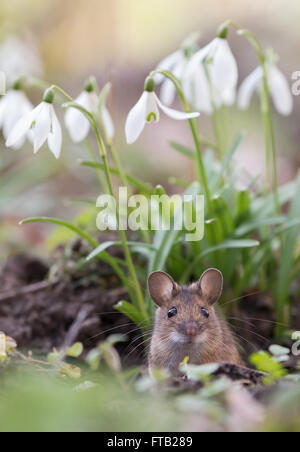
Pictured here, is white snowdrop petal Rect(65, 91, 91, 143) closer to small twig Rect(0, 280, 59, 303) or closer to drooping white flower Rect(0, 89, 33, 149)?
drooping white flower Rect(0, 89, 33, 149)

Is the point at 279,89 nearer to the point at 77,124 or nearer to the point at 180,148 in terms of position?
the point at 180,148

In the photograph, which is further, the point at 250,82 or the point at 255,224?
the point at 250,82

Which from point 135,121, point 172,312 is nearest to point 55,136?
point 135,121

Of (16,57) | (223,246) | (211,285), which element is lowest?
(211,285)

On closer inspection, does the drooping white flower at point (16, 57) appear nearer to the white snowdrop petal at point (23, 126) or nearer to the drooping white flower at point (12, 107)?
the drooping white flower at point (12, 107)

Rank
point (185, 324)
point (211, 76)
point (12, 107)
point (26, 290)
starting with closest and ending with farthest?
point (185, 324) → point (12, 107) → point (211, 76) → point (26, 290)

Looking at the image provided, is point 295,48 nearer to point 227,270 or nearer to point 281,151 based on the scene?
point 281,151

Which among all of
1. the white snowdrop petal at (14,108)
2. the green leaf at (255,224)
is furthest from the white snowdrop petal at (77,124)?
the green leaf at (255,224)
